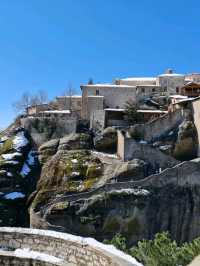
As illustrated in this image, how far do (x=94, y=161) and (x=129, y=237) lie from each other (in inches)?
430

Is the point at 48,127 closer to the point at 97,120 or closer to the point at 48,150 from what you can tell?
the point at 48,150

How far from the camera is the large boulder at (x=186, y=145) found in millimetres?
52500

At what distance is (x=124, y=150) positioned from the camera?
49.8 metres

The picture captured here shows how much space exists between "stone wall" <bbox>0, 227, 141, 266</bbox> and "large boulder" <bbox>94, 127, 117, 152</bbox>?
40612 mm

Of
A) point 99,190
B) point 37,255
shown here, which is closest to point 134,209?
point 99,190

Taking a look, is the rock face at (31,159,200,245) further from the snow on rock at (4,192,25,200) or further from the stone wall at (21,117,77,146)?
the stone wall at (21,117,77,146)

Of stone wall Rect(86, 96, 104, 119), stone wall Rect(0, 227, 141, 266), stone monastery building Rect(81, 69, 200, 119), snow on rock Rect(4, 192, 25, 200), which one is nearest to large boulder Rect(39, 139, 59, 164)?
snow on rock Rect(4, 192, 25, 200)

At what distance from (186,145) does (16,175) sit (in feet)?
61.8

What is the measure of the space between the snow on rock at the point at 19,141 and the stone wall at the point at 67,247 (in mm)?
45047

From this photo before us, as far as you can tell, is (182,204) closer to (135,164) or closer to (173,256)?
(135,164)

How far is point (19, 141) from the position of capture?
59.0m

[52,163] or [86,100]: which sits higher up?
[86,100]

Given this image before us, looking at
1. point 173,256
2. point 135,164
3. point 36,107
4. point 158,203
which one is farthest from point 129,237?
point 36,107

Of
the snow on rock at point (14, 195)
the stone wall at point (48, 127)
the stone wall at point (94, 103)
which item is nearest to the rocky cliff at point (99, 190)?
the snow on rock at point (14, 195)
